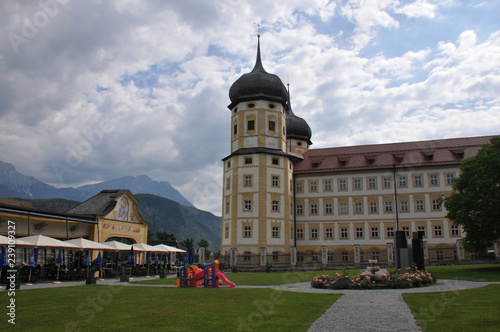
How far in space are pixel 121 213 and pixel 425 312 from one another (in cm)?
3286

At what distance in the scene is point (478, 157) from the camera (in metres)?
30.7

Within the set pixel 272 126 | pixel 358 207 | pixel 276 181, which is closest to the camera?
pixel 276 181

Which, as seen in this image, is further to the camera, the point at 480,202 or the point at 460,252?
the point at 460,252

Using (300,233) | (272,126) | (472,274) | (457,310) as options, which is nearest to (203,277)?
(457,310)

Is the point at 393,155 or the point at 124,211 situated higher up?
the point at 393,155

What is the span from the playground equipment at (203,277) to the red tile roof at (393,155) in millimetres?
32171

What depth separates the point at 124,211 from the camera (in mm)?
40688

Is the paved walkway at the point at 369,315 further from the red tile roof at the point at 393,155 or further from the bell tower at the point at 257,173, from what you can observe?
the red tile roof at the point at 393,155

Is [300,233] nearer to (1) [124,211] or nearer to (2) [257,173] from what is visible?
(2) [257,173]

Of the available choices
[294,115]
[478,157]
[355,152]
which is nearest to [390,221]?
[355,152]

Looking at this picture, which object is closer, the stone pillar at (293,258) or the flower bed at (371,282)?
the flower bed at (371,282)

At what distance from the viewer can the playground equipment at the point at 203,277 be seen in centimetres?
2145

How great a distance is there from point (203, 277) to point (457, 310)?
12849 mm

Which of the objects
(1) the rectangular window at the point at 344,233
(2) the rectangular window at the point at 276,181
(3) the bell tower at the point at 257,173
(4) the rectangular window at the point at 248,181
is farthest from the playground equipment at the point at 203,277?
(1) the rectangular window at the point at 344,233
